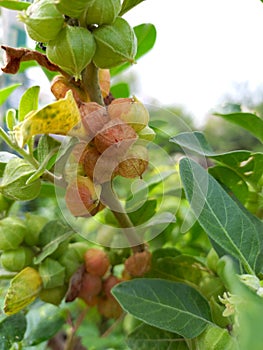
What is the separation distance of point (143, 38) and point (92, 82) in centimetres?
29

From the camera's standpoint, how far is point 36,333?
726mm

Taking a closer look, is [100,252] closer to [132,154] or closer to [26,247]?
[26,247]

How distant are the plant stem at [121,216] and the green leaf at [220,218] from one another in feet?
0.25

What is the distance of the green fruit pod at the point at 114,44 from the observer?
41 centimetres

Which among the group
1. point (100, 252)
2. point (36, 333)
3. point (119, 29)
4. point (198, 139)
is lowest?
point (36, 333)

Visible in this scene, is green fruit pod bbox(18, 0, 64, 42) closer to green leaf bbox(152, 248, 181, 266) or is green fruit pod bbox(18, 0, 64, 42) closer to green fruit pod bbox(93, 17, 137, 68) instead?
green fruit pod bbox(93, 17, 137, 68)

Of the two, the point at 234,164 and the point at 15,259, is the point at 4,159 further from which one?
the point at 234,164

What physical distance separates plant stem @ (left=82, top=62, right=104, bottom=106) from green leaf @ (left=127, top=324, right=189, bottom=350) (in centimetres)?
25

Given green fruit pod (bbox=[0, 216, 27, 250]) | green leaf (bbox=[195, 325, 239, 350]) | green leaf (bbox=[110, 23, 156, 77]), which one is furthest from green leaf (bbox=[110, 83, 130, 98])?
green leaf (bbox=[195, 325, 239, 350])

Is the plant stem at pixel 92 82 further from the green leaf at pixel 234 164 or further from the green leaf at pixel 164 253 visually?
the green leaf at pixel 164 253

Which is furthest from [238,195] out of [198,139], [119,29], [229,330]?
[119,29]

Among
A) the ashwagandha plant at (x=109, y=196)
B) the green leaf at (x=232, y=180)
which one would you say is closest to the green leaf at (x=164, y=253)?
the ashwagandha plant at (x=109, y=196)

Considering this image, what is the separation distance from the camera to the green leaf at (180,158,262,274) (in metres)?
0.48

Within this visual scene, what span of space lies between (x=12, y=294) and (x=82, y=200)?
0.43ft
